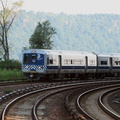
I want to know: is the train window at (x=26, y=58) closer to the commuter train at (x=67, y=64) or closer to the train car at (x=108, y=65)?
the commuter train at (x=67, y=64)

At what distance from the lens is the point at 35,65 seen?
28734 mm

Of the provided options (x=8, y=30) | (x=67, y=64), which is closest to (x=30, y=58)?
(x=67, y=64)

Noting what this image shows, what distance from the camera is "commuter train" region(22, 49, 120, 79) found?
28.7 metres

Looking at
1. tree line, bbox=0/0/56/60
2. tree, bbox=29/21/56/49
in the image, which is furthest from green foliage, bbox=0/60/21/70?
tree, bbox=29/21/56/49

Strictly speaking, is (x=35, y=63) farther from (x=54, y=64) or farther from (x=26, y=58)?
(x=54, y=64)

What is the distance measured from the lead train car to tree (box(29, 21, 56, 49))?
64.4 ft

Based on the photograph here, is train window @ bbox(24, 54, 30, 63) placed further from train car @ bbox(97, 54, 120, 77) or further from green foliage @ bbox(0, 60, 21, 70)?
green foliage @ bbox(0, 60, 21, 70)

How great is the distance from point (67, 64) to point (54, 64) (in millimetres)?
2098

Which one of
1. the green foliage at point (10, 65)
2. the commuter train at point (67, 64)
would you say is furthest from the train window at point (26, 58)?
the green foliage at point (10, 65)

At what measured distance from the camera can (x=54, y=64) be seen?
29531mm

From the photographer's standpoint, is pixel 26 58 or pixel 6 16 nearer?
pixel 26 58

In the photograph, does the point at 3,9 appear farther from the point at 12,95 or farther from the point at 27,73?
the point at 12,95

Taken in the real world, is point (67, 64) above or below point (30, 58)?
below

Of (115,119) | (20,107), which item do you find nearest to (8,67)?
(20,107)
